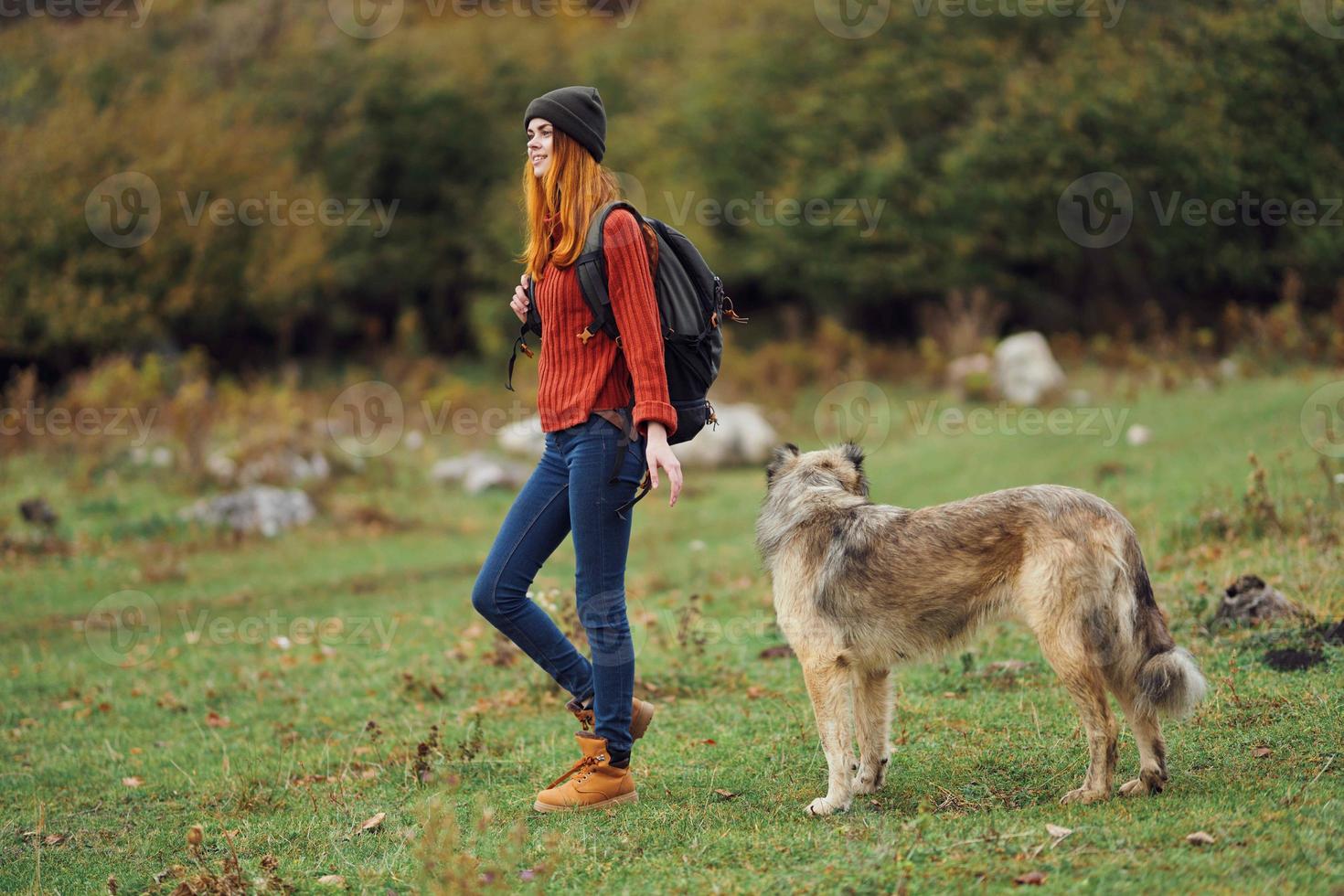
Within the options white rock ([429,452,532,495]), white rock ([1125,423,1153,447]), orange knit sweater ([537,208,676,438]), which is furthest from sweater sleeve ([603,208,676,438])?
white rock ([429,452,532,495])

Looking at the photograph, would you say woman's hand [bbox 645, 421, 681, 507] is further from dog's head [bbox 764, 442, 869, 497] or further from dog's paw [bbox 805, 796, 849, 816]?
dog's paw [bbox 805, 796, 849, 816]

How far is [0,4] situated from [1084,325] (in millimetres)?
24675

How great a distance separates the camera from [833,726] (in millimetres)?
4586

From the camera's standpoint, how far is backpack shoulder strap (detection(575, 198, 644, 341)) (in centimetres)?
436

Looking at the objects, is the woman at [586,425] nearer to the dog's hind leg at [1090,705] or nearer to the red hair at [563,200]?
the red hair at [563,200]

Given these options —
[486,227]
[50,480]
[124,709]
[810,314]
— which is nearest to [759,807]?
[124,709]

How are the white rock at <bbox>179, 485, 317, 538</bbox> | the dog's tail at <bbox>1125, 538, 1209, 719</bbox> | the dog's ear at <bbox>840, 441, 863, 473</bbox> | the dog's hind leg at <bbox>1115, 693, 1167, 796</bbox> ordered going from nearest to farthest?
the dog's tail at <bbox>1125, 538, 1209, 719</bbox>, the dog's hind leg at <bbox>1115, 693, 1167, 796</bbox>, the dog's ear at <bbox>840, 441, 863, 473</bbox>, the white rock at <bbox>179, 485, 317, 538</bbox>

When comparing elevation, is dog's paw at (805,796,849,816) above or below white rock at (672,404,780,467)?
below

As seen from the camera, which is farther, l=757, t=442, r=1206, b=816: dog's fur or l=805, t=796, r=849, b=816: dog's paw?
l=805, t=796, r=849, b=816: dog's paw

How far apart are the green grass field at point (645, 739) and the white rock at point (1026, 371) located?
426 cm

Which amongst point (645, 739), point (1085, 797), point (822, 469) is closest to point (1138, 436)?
point (645, 739)

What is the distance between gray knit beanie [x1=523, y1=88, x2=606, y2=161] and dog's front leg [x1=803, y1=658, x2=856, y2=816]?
6.89ft

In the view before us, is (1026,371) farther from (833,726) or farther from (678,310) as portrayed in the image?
(678,310)

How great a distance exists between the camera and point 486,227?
98.6 ft
